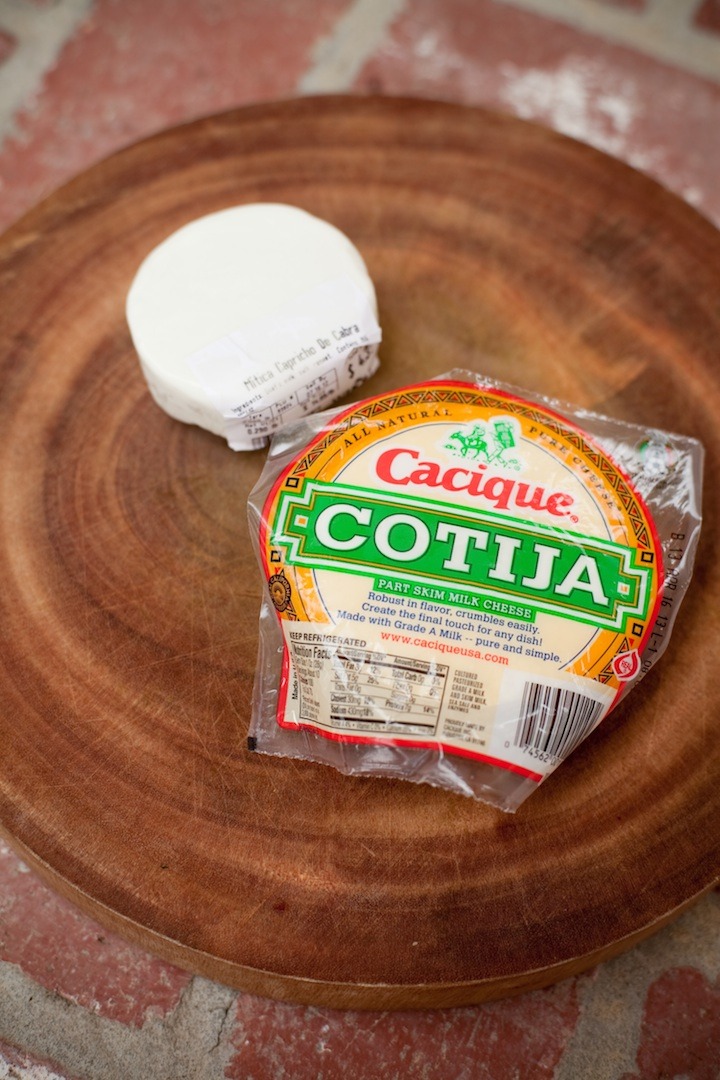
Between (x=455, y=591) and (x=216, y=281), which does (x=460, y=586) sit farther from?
(x=216, y=281)

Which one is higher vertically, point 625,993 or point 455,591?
point 455,591

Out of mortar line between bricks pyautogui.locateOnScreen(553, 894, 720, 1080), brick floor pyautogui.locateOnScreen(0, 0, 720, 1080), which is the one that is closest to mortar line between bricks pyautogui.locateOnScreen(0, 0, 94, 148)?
brick floor pyautogui.locateOnScreen(0, 0, 720, 1080)

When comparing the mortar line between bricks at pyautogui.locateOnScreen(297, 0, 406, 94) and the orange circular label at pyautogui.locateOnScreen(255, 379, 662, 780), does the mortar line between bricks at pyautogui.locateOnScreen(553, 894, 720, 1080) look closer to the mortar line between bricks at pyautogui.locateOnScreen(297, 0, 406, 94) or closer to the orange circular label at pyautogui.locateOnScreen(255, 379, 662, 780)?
the orange circular label at pyautogui.locateOnScreen(255, 379, 662, 780)

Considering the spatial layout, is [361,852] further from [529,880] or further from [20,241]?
[20,241]

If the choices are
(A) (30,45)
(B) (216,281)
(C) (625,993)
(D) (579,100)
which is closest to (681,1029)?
(C) (625,993)

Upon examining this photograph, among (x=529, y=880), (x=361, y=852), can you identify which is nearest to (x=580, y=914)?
(x=529, y=880)

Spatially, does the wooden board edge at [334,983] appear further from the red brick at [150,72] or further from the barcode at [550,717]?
the red brick at [150,72]

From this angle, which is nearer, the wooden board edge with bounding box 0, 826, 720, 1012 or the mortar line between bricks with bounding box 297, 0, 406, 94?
the wooden board edge with bounding box 0, 826, 720, 1012

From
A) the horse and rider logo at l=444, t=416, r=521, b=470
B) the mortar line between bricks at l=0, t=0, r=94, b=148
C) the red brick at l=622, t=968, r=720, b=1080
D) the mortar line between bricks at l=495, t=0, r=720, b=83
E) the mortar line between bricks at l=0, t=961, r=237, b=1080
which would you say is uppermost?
the mortar line between bricks at l=495, t=0, r=720, b=83
